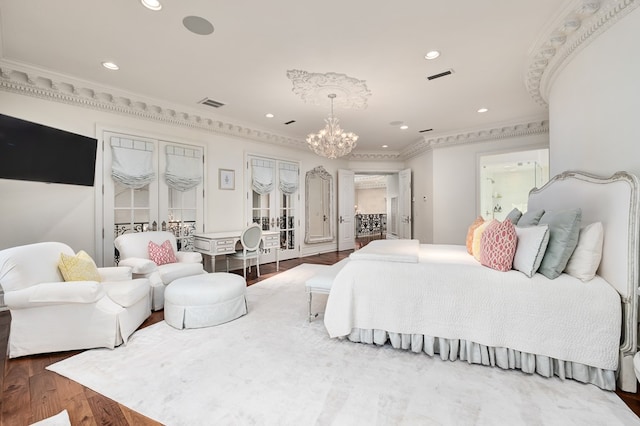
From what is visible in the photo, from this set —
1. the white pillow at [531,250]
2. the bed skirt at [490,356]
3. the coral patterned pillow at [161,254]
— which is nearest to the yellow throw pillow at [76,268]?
the coral patterned pillow at [161,254]

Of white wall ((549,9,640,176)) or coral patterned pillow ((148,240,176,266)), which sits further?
coral patterned pillow ((148,240,176,266))

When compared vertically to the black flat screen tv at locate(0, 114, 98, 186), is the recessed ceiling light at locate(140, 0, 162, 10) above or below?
above

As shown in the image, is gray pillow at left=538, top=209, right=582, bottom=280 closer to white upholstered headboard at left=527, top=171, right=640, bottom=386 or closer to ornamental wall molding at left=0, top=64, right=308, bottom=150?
white upholstered headboard at left=527, top=171, right=640, bottom=386

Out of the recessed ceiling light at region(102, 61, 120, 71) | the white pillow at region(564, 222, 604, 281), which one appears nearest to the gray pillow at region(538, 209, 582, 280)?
the white pillow at region(564, 222, 604, 281)

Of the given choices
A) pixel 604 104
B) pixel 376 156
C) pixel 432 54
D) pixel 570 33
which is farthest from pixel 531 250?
pixel 376 156

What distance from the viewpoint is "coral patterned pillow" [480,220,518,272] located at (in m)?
2.13

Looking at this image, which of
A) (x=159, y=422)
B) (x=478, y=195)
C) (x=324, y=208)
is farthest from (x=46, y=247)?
(x=478, y=195)

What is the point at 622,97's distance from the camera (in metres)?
2.00

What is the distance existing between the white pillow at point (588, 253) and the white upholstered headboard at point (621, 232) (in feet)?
0.22

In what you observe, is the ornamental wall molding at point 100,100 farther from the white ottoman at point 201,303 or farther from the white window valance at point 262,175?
the white ottoman at point 201,303

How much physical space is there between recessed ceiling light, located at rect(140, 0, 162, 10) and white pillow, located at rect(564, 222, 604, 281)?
12.3 feet

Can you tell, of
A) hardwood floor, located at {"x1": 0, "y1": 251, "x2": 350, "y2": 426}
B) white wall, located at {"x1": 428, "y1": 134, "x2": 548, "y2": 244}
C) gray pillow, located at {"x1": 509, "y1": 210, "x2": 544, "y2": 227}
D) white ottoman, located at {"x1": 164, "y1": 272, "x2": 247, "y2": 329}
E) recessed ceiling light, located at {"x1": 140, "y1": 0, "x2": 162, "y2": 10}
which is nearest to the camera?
hardwood floor, located at {"x1": 0, "y1": 251, "x2": 350, "y2": 426}

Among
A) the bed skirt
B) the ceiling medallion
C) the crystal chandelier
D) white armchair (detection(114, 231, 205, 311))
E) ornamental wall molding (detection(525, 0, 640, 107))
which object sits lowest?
the bed skirt

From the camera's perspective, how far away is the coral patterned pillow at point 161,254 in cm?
366
